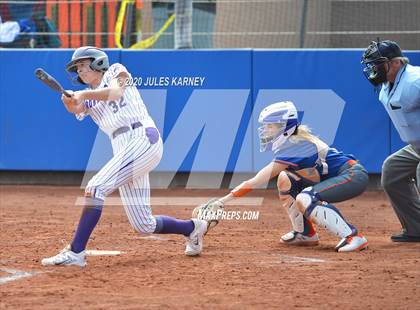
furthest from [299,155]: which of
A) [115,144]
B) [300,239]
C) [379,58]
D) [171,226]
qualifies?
[115,144]

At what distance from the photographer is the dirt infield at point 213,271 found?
554 cm

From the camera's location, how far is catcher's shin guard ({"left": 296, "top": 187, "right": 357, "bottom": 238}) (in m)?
7.47

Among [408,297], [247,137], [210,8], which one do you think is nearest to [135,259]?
[408,297]

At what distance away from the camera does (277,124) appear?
24.7 ft

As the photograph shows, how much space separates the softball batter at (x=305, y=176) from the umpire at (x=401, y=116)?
0.64 metres

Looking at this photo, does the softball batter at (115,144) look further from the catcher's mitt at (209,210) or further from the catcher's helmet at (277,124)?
the catcher's helmet at (277,124)

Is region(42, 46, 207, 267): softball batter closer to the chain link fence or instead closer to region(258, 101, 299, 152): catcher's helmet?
region(258, 101, 299, 152): catcher's helmet

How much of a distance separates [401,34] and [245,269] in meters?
7.73

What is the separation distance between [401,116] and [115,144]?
107 inches

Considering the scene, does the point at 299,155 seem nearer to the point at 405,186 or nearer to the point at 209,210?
the point at 209,210

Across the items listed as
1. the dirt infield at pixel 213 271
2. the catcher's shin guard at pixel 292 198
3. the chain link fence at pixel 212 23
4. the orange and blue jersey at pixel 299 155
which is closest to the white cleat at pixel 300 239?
the catcher's shin guard at pixel 292 198

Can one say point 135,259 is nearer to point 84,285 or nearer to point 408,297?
point 84,285

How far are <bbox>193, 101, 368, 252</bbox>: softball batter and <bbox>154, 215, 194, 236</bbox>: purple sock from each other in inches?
10.8

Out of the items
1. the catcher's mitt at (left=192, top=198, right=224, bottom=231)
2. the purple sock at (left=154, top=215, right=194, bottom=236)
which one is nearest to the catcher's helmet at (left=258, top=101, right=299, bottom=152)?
the catcher's mitt at (left=192, top=198, right=224, bottom=231)
